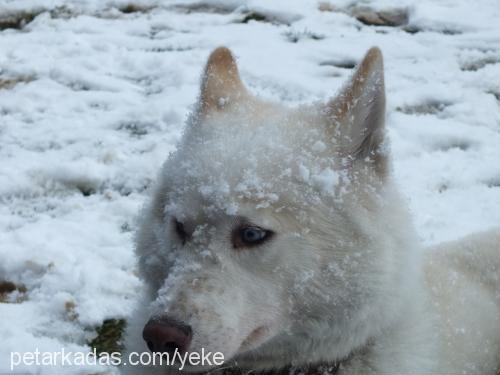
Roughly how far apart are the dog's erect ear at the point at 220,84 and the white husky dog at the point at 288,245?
1cm

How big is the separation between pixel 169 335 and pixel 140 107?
362 cm

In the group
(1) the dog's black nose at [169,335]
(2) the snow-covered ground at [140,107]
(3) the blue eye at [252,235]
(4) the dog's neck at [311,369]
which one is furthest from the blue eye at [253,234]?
(2) the snow-covered ground at [140,107]

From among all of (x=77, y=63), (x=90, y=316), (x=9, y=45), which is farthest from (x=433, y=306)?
(x=9, y=45)

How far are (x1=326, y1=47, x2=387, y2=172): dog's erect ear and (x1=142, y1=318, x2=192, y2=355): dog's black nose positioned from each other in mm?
838

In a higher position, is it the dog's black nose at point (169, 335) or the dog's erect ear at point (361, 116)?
the dog's erect ear at point (361, 116)

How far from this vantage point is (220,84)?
8.62ft

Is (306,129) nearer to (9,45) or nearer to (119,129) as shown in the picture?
(119,129)

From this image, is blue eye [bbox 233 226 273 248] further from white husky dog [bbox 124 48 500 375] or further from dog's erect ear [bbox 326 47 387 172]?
dog's erect ear [bbox 326 47 387 172]

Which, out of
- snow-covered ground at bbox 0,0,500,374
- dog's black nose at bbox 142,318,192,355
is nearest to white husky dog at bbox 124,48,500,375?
dog's black nose at bbox 142,318,192,355

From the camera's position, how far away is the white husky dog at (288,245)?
→ 7.02ft

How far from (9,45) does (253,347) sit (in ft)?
16.7

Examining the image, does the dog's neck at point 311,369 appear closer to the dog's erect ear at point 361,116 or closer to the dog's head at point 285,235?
the dog's head at point 285,235

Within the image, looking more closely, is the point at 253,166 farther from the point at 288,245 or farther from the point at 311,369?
the point at 311,369

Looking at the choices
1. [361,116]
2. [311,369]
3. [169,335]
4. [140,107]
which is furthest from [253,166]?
[140,107]
